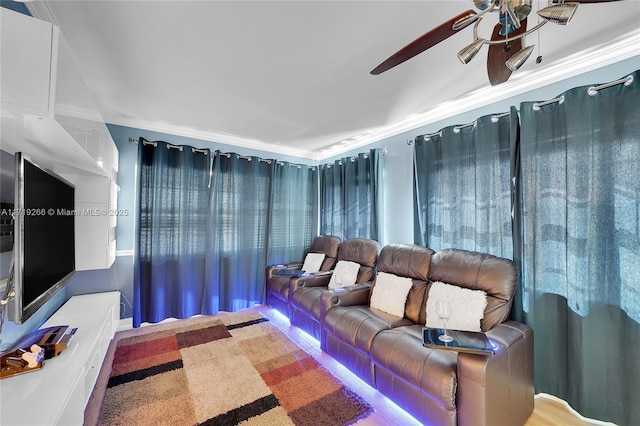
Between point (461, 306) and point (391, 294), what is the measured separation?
0.63 meters

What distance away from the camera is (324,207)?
14.3ft

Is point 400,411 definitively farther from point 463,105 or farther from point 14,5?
point 14,5

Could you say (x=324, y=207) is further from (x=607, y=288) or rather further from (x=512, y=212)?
(x=607, y=288)

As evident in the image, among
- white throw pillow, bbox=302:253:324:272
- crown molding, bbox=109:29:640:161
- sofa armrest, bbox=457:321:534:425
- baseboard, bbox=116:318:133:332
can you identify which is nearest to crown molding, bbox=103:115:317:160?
crown molding, bbox=109:29:640:161

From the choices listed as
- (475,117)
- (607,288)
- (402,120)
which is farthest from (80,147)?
(607,288)

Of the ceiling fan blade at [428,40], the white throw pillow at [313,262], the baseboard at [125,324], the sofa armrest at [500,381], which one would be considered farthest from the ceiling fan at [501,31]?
the baseboard at [125,324]

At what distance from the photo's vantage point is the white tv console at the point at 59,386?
1014 millimetres

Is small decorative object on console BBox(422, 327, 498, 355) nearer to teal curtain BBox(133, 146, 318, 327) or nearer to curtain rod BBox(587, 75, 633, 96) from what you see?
curtain rod BBox(587, 75, 633, 96)

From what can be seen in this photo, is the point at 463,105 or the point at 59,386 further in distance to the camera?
the point at 463,105

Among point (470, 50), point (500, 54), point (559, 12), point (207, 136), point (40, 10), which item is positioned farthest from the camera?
point (207, 136)

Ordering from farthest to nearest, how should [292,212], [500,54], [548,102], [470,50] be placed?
[292,212] < [548,102] < [500,54] < [470,50]

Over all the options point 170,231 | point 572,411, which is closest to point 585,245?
point 572,411

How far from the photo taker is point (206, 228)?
3506mm

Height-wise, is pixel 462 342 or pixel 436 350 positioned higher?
pixel 462 342
